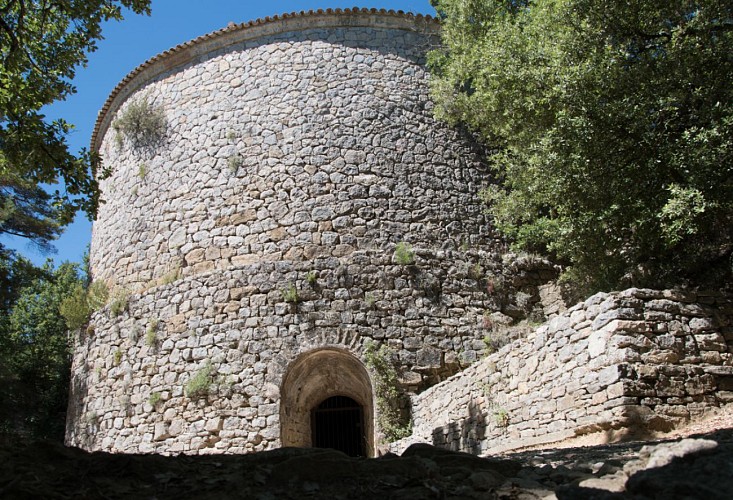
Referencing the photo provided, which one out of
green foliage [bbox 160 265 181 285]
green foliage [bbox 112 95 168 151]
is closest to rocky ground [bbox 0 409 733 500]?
green foliage [bbox 160 265 181 285]

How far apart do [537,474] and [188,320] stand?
9.50 m

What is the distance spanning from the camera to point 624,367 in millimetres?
6441

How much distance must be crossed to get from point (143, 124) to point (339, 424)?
7.93 meters

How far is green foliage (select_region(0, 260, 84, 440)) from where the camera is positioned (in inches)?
647

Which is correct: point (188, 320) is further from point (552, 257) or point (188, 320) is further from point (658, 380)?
point (658, 380)

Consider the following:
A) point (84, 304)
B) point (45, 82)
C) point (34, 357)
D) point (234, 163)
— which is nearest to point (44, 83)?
point (45, 82)

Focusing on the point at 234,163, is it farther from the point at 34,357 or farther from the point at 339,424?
the point at 34,357

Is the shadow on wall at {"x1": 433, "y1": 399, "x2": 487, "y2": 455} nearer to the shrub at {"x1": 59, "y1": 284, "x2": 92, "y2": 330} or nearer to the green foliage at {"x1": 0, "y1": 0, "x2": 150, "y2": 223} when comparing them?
the green foliage at {"x1": 0, "y1": 0, "x2": 150, "y2": 223}

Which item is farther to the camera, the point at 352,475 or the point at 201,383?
the point at 201,383

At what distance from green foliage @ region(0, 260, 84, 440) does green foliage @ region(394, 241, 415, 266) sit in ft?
26.7

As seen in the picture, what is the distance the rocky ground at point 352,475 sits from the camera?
3.04 metres

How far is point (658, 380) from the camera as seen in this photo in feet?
21.2

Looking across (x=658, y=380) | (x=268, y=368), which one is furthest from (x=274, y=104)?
(x=658, y=380)

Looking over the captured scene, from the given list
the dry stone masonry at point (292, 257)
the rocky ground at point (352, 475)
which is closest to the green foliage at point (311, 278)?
the dry stone masonry at point (292, 257)
